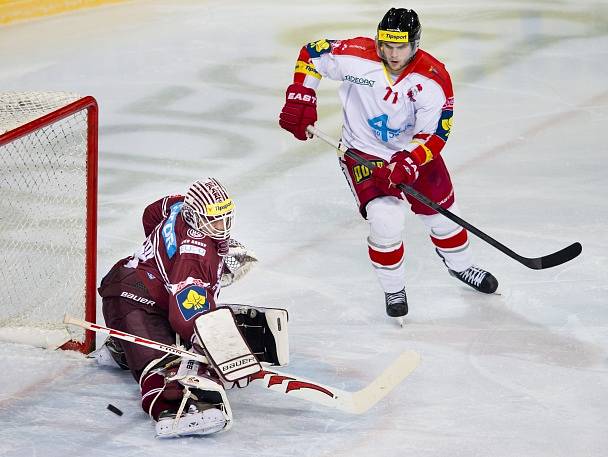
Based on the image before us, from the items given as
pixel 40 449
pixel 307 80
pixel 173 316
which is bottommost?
pixel 40 449

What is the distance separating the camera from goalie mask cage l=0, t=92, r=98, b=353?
10.2 feet

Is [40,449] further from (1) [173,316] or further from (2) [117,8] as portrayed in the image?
(2) [117,8]

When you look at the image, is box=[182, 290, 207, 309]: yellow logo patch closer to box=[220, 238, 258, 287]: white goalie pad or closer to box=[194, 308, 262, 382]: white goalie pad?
box=[194, 308, 262, 382]: white goalie pad

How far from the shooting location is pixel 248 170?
491 cm

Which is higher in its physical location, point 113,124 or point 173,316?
point 173,316

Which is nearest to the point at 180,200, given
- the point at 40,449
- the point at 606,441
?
the point at 40,449

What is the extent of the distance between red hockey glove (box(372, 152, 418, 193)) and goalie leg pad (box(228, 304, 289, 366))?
1.70 feet

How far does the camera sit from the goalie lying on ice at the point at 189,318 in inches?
111

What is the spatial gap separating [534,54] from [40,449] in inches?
180

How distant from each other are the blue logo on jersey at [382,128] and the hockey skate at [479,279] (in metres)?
0.53

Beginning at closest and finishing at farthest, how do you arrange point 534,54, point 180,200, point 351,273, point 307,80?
1. point 180,200
2. point 307,80
3. point 351,273
4. point 534,54

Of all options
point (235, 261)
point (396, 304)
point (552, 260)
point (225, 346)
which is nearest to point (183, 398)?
point (225, 346)

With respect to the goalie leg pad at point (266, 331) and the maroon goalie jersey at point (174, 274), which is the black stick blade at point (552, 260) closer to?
the goalie leg pad at point (266, 331)

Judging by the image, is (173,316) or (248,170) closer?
(173,316)
